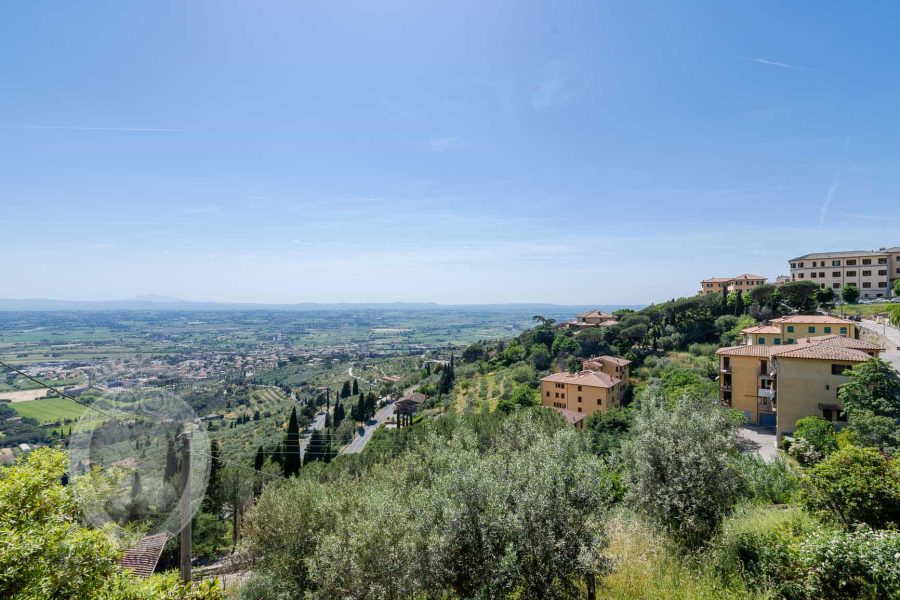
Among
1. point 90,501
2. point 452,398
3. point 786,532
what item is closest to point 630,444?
point 786,532

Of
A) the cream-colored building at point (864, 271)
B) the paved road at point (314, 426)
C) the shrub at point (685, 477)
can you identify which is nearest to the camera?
the shrub at point (685, 477)

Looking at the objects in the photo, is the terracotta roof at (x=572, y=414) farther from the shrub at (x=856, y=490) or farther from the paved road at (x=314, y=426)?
the shrub at (x=856, y=490)

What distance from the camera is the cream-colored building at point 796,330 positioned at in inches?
1134

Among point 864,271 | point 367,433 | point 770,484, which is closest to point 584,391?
point 770,484

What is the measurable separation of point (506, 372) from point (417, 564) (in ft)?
157

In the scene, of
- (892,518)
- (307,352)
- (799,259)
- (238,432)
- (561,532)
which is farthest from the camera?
(307,352)

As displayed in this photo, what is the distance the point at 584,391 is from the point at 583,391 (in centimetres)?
9

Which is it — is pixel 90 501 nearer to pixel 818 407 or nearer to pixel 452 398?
pixel 818 407

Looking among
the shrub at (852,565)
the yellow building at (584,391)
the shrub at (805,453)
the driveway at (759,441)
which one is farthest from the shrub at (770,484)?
the yellow building at (584,391)

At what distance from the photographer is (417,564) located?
6.52 metres

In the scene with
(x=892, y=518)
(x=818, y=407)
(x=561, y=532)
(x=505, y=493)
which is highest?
(x=505, y=493)

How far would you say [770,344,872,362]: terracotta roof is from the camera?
1925 centimetres

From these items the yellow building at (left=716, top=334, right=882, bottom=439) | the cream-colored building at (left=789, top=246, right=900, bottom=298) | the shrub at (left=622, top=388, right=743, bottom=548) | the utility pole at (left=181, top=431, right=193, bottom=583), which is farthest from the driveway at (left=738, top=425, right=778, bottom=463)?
the cream-colored building at (left=789, top=246, right=900, bottom=298)

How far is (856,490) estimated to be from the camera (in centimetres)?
790
